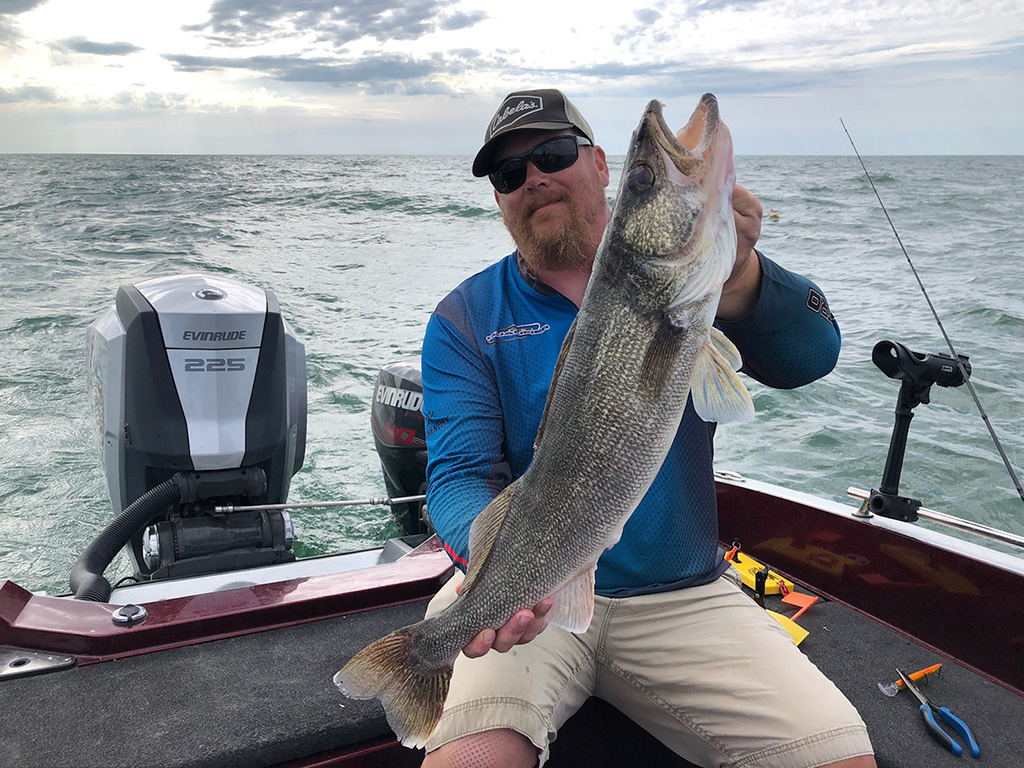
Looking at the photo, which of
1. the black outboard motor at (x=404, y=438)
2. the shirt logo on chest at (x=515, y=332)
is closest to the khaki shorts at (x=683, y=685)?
the shirt logo on chest at (x=515, y=332)

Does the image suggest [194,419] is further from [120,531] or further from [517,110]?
[517,110]

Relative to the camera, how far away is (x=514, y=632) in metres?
1.95

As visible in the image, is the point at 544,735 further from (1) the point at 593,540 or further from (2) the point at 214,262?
(2) the point at 214,262

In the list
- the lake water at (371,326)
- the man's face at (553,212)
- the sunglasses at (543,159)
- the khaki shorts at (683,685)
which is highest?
the sunglasses at (543,159)

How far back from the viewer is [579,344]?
5.90 feet

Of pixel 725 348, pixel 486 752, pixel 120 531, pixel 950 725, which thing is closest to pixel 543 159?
pixel 725 348

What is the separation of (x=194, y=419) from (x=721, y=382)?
2.86 m

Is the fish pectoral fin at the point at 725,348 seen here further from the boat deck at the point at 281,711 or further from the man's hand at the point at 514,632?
the boat deck at the point at 281,711

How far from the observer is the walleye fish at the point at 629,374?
171 cm

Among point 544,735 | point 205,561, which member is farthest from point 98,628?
point 544,735

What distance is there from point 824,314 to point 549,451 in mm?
1134

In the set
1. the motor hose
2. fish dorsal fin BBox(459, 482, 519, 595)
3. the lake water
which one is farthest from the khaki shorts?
the lake water

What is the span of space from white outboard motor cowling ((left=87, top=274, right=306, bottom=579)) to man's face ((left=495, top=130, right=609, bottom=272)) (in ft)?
6.16

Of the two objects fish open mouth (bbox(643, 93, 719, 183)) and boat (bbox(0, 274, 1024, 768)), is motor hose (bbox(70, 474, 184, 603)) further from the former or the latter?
fish open mouth (bbox(643, 93, 719, 183))
